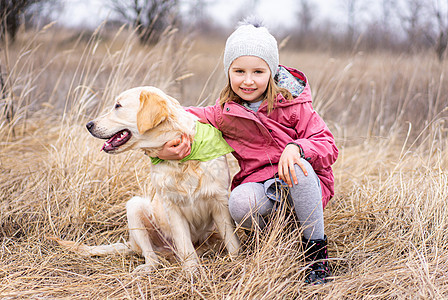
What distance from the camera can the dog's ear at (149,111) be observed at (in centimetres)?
185

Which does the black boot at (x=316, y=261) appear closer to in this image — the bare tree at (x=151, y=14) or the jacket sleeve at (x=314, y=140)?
the jacket sleeve at (x=314, y=140)

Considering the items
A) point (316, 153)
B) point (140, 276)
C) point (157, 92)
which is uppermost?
point (157, 92)

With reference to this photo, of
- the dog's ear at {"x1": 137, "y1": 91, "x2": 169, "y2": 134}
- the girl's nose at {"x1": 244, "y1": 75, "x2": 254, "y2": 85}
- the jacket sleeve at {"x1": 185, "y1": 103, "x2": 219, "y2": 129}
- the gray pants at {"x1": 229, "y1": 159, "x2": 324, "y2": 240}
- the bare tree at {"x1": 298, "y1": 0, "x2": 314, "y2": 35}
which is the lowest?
the bare tree at {"x1": 298, "y1": 0, "x2": 314, "y2": 35}

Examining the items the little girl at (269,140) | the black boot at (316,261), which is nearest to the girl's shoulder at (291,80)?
the little girl at (269,140)

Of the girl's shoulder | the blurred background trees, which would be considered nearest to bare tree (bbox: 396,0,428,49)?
the blurred background trees

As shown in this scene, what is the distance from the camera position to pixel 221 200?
6.77 feet

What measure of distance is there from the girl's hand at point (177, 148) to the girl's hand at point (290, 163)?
48 centimetres

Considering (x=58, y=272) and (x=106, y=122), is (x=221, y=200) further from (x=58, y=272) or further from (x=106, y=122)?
(x=58, y=272)

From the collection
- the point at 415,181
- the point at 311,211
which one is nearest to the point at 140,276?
the point at 311,211

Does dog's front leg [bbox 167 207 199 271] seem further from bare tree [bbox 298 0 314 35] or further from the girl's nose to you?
bare tree [bbox 298 0 314 35]

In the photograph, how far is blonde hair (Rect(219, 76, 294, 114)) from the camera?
6.70 ft

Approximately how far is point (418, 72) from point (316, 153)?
3366 mm

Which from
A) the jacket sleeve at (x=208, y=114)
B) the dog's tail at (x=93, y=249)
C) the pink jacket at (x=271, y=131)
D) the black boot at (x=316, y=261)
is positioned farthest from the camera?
the dog's tail at (x=93, y=249)

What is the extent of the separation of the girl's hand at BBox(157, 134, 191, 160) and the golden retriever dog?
0.10ft
